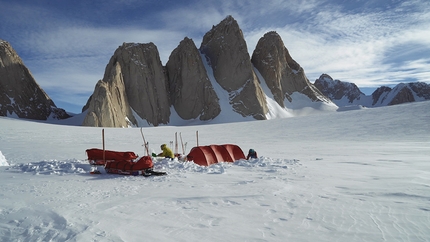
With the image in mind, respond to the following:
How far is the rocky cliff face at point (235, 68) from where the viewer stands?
7500cm

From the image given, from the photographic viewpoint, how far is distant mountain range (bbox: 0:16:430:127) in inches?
2402

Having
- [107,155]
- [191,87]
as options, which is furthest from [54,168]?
[191,87]

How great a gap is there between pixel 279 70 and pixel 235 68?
746 inches

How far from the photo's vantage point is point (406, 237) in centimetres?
358

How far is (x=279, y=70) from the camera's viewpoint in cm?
8981

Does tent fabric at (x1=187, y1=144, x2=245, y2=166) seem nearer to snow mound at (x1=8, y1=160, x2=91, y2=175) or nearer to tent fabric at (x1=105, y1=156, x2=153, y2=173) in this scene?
tent fabric at (x1=105, y1=156, x2=153, y2=173)

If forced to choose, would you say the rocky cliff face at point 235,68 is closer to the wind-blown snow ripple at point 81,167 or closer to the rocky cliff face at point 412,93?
the wind-blown snow ripple at point 81,167

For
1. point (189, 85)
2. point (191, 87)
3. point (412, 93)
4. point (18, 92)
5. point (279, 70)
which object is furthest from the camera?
point (412, 93)

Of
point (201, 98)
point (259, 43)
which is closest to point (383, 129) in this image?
point (201, 98)

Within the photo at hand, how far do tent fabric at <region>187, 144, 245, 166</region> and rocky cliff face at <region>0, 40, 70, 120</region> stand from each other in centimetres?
6576

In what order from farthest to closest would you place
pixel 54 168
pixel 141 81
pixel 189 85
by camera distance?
1. pixel 189 85
2. pixel 141 81
3. pixel 54 168

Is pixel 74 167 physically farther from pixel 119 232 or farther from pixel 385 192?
pixel 385 192

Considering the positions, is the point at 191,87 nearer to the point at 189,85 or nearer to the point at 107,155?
the point at 189,85

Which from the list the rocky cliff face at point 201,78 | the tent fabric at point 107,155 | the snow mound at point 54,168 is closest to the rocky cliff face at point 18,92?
the rocky cliff face at point 201,78
